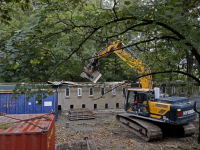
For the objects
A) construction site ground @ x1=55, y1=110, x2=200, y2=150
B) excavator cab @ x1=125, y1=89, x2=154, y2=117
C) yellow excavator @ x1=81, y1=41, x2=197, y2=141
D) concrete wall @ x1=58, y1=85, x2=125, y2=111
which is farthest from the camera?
concrete wall @ x1=58, y1=85, x2=125, y2=111

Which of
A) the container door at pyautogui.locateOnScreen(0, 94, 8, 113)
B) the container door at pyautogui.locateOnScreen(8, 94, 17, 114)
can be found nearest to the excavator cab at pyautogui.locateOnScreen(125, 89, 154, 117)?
the container door at pyautogui.locateOnScreen(8, 94, 17, 114)

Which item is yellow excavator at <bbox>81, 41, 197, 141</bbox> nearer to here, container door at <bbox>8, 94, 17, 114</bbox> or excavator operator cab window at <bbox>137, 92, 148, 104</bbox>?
excavator operator cab window at <bbox>137, 92, 148, 104</bbox>

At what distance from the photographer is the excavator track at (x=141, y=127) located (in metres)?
9.06

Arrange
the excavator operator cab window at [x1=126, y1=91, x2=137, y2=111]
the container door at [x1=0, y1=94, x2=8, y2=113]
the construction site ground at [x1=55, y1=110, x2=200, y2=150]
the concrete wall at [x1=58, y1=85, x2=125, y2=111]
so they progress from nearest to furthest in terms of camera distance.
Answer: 1. the construction site ground at [x1=55, y1=110, x2=200, y2=150]
2. the excavator operator cab window at [x1=126, y1=91, x2=137, y2=111]
3. the container door at [x1=0, y1=94, x2=8, y2=113]
4. the concrete wall at [x1=58, y1=85, x2=125, y2=111]

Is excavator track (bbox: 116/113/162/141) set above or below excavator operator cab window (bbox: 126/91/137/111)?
below

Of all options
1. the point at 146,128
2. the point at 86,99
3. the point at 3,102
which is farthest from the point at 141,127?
the point at 86,99

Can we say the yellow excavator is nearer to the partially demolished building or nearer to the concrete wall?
the partially demolished building

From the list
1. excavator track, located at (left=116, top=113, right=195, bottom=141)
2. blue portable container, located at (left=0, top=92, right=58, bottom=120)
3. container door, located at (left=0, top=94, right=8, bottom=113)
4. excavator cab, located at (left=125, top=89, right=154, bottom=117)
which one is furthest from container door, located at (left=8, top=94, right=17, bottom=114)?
excavator cab, located at (left=125, top=89, right=154, bottom=117)

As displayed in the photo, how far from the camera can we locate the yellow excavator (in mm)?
8805

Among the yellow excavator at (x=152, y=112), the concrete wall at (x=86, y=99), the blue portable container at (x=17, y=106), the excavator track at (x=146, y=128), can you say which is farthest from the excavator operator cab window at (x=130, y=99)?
the concrete wall at (x=86, y=99)

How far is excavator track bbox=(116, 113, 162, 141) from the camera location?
9.06m

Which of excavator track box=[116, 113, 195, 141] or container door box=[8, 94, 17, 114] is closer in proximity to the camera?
excavator track box=[116, 113, 195, 141]

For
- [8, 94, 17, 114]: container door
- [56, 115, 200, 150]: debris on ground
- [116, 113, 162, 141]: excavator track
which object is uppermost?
[8, 94, 17, 114]: container door

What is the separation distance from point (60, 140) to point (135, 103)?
15.7 ft
